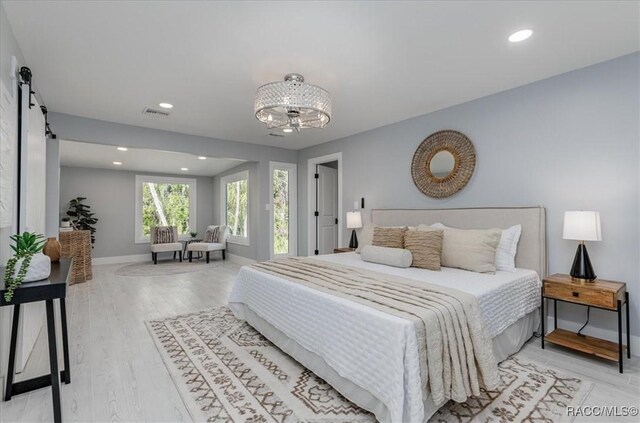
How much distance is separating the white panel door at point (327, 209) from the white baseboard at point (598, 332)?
3.73 metres

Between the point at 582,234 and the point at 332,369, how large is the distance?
219 centimetres

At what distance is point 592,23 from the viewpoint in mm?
2051

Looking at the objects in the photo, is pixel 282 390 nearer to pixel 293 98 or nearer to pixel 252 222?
pixel 293 98

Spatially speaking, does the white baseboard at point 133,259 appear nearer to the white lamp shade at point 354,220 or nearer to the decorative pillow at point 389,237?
the white lamp shade at point 354,220

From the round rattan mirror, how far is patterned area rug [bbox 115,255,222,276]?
4655mm

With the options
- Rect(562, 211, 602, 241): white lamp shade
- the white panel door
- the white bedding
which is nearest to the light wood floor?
the white bedding

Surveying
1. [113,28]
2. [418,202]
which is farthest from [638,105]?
[113,28]

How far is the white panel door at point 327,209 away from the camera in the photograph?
19.4 ft

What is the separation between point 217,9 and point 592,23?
8.08 feet

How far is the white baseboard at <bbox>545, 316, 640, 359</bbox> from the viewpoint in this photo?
246 cm

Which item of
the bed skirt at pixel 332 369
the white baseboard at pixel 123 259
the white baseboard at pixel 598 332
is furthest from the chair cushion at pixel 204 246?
the white baseboard at pixel 598 332

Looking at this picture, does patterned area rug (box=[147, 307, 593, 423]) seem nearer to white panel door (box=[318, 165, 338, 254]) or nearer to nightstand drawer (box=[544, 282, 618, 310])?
nightstand drawer (box=[544, 282, 618, 310])

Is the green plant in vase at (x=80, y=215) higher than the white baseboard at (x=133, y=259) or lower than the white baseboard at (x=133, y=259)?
higher

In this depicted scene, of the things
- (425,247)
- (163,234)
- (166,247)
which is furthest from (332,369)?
(163,234)
